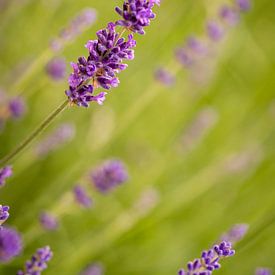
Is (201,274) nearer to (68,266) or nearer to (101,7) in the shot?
(68,266)

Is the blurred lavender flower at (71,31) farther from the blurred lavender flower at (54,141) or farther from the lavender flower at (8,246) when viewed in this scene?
the lavender flower at (8,246)

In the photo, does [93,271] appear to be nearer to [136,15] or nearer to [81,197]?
[81,197]

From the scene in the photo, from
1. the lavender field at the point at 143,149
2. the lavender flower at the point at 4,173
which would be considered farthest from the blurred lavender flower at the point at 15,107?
the lavender flower at the point at 4,173

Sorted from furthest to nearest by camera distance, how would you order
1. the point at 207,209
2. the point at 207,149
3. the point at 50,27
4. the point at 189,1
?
the point at 207,149 → the point at 50,27 → the point at 207,209 → the point at 189,1

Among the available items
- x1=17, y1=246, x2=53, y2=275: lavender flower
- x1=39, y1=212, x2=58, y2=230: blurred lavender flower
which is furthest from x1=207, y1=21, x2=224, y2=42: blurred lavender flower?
x1=17, y1=246, x2=53, y2=275: lavender flower

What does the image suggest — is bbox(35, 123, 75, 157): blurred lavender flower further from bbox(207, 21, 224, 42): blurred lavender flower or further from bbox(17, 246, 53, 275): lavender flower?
bbox(17, 246, 53, 275): lavender flower

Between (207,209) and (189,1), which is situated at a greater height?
(189,1)

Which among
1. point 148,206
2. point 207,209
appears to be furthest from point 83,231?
point 207,209
